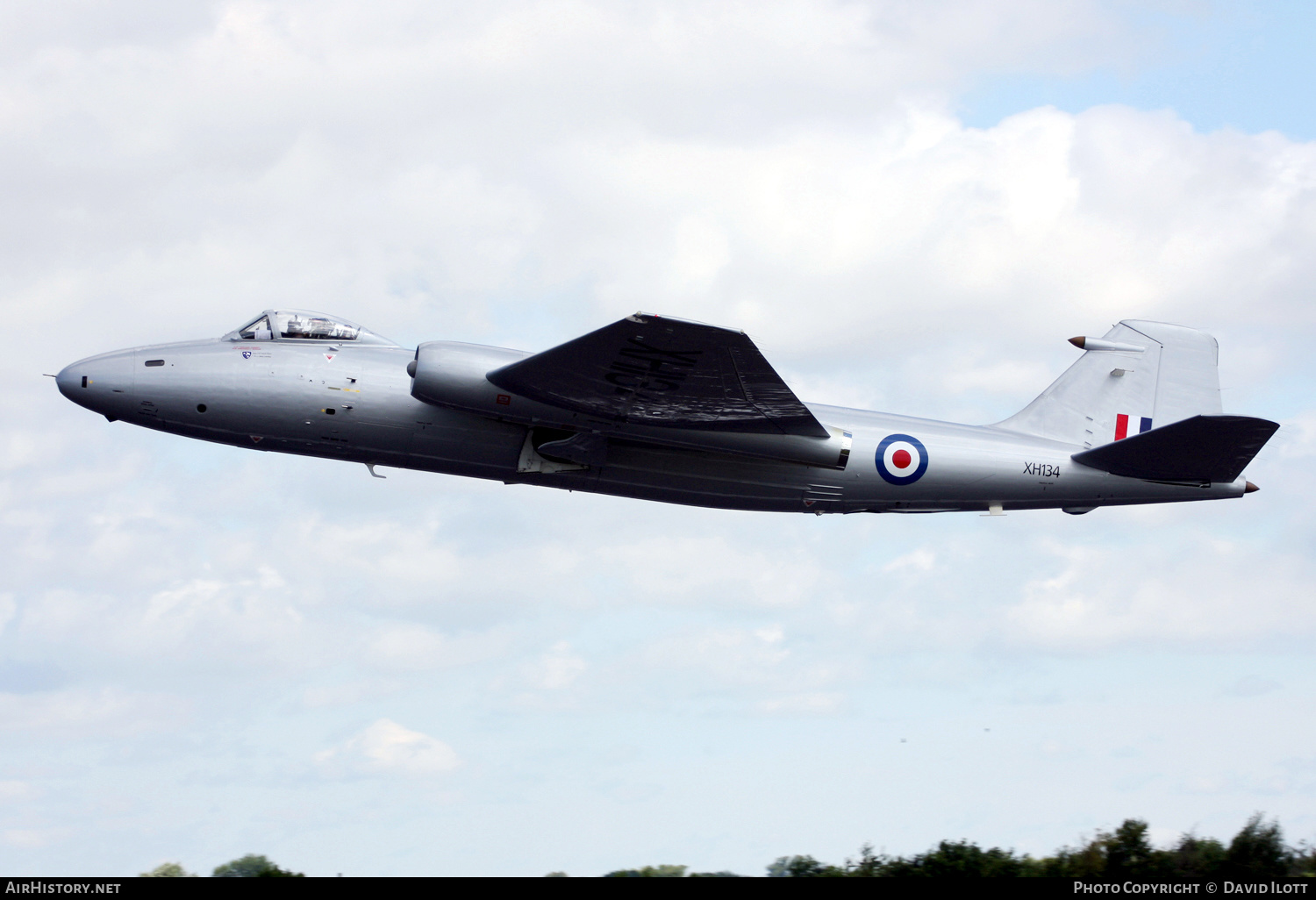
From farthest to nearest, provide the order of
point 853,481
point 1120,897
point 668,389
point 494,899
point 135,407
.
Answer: point 853,481
point 135,407
point 668,389
point 1120,897
point 494,899

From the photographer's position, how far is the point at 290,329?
23.7 m

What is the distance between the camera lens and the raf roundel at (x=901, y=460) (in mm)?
24594

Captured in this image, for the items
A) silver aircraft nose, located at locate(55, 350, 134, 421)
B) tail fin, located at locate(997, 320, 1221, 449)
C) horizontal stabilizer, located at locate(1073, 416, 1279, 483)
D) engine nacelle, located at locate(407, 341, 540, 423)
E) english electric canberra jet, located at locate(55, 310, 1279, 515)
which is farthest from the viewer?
tail fin, located at locate(997, 320, 1221, 449)

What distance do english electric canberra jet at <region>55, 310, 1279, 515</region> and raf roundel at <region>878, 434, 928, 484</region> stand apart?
39 millimetres

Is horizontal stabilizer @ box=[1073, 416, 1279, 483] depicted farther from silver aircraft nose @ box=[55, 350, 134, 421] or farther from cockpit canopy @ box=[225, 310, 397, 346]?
silver aircraft nose @ box=[55, 350, 134, 421]

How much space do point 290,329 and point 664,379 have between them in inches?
307

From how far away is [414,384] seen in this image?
22234mm

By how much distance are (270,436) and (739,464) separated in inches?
356

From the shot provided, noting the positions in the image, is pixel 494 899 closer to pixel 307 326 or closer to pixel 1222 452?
pixel 307 326

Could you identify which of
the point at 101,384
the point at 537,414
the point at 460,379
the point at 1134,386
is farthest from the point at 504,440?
the point at 1134,386

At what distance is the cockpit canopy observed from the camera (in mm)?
23625

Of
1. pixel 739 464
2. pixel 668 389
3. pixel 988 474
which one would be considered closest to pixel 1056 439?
pixel 988 474

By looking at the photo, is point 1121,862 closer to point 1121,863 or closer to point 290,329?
point 1121,863

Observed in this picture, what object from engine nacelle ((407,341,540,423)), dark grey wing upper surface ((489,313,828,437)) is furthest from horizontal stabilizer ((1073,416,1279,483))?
engine nacelle ((407,341,540,423))
